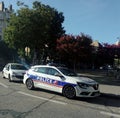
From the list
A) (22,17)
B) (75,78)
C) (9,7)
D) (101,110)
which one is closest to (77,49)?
(22,17)

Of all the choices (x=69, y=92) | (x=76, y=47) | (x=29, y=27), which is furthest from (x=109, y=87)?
(x=29, y=27)

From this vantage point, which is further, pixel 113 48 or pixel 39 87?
pixel 113 48

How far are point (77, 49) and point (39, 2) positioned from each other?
Result: 8.54 metres

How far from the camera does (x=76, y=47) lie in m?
28.4

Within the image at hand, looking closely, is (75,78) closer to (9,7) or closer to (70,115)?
(70,115)

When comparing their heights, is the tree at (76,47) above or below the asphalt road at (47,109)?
above

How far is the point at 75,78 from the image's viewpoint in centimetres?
1449

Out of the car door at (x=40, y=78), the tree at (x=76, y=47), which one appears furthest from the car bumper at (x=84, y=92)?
the tree at (x=76, y=47)

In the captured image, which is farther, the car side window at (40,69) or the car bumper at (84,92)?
the car side window at (40,69)

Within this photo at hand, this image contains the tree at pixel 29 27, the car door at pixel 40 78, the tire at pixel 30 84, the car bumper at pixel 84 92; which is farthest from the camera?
the tree at pixel 29 27

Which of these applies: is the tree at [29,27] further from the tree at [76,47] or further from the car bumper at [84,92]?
the car bumper at [84,92]

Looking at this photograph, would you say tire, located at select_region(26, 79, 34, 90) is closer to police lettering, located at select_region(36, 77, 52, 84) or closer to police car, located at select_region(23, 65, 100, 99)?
police car, located at select_region(23, 65, 100, 99)

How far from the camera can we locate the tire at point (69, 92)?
14098 millimetres

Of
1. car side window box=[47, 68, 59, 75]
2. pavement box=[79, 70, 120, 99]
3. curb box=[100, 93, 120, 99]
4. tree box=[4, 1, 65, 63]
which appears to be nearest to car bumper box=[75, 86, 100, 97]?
curb box=[100, 93, 120, 99]
